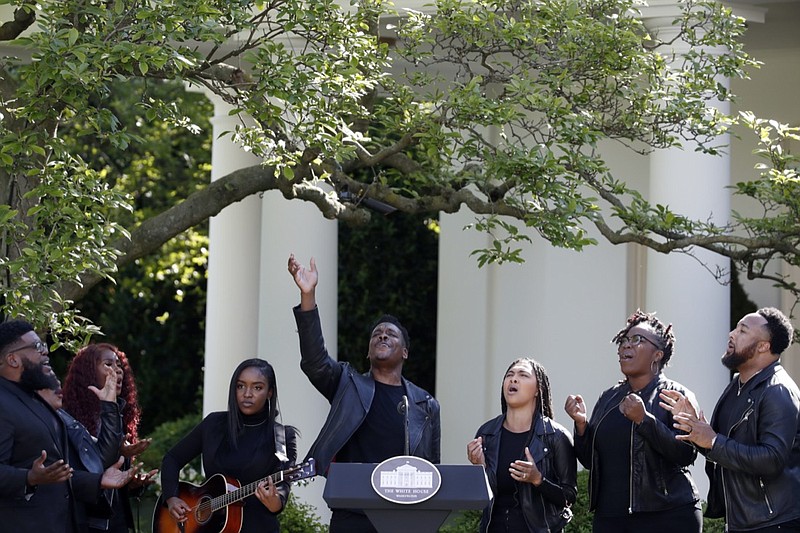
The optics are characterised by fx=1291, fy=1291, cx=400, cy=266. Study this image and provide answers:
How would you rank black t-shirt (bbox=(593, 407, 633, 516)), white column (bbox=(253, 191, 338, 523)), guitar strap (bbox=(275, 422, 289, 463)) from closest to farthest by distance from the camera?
black t-shirt (bbox=(593, 407, 633, 516)), guitar strap (bbox=(275, 422, 289, 463)), white column (bbox=(253, 191, 338, 523))

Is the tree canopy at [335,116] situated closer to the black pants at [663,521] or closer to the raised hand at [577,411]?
the raised hand at [577,411]

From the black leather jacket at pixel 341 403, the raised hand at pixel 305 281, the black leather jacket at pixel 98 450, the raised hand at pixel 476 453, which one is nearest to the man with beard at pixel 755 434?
the raised hand at pixel 476 453

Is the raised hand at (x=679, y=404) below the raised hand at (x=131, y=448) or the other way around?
the other way around

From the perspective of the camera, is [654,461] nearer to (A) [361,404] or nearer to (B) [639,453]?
(B) [639,453]

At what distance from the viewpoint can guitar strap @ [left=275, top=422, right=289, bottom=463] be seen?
24.1ft

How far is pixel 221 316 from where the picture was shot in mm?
13102

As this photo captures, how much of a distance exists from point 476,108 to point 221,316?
19.0 feet

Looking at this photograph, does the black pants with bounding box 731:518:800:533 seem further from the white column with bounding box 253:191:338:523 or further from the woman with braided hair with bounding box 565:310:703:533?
the white column with bounding box 253:191:338:523

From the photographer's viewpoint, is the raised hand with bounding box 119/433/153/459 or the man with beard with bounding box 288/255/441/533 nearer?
the man with beard with bounding box 288/255/441/533

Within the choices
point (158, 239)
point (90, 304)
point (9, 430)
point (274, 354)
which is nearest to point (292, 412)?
point (274, 354)

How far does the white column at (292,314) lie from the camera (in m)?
12.0

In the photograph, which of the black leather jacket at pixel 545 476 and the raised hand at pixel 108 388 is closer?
the black leather jacket at pixel 545 476

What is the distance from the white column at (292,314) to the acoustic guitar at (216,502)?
4.29 m

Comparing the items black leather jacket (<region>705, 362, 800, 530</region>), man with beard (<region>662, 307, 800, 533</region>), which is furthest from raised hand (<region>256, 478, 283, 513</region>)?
black leather jacket (<region>705, 362, 800, 530</region>)
